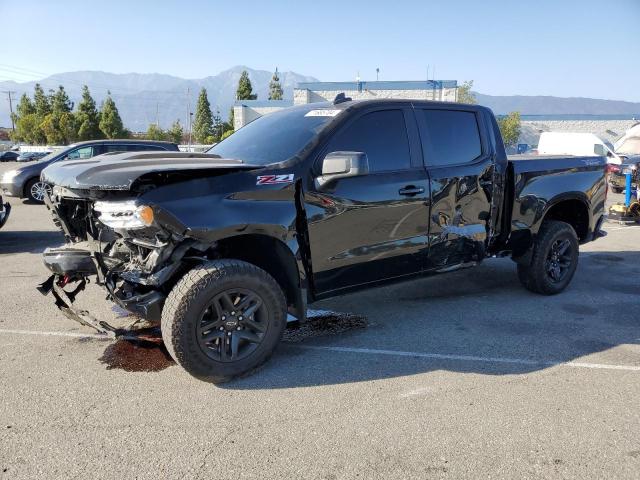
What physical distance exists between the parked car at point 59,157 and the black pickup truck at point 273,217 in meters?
9.05

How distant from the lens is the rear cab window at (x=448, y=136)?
4.70 m

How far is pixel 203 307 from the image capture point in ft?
11.3

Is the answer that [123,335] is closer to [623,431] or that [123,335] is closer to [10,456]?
[10,456]

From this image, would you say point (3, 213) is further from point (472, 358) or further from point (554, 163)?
point (554, 163)

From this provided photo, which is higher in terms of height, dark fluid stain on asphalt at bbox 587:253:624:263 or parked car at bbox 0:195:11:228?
parked car at bbox 0:195:11:228

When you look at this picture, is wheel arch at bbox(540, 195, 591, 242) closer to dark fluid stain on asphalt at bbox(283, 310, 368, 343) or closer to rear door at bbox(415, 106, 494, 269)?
rear door at bbox(415, 106, 494, 269)

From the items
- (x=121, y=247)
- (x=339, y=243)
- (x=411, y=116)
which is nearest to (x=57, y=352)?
(x=121, y=247)

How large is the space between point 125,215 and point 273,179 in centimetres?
102

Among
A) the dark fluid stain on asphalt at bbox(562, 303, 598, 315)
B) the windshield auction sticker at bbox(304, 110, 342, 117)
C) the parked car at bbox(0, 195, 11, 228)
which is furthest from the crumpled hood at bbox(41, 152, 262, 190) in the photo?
the parked car at bbox(0, 195, 11, 228)

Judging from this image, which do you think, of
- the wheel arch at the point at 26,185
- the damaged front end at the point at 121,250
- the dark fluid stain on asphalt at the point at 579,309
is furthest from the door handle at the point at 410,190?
the wheel arch at the point at 26,185

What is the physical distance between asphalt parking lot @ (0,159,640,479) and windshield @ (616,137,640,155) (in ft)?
62.6

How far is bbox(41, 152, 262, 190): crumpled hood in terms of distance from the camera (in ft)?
10.6

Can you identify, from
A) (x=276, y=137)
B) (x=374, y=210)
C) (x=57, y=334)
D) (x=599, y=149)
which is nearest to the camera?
(x=374, y=210)

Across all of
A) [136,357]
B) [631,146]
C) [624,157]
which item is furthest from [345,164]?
[624,157]
